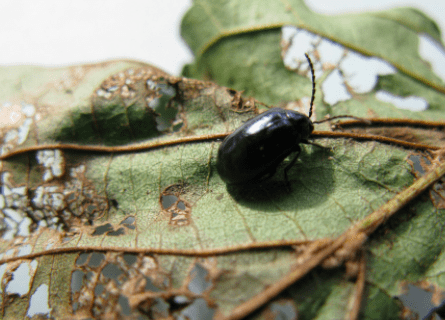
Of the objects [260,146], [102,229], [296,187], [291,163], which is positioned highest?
[260,146]

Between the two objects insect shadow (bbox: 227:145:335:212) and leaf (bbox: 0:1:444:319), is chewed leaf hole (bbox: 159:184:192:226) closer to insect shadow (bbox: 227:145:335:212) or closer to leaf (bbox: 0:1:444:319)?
leaf (bbox: 0:1:444:319)

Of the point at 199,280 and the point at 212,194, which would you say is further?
the point at 212,194

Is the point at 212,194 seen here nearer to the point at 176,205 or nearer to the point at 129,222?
the point at 176,205

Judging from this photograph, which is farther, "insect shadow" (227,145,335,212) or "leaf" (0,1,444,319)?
"insect shadow" (227,145,335,212)

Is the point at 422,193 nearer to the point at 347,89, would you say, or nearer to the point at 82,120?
the point at 347,89

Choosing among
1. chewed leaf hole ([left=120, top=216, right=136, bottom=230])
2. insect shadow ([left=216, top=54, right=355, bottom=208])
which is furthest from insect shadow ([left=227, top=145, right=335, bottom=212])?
chewed leaf hole ([left=120, top=216, right=136, bottom=230])

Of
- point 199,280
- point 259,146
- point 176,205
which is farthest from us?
point 176,205

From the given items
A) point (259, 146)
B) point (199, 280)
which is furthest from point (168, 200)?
point (259, 146)
